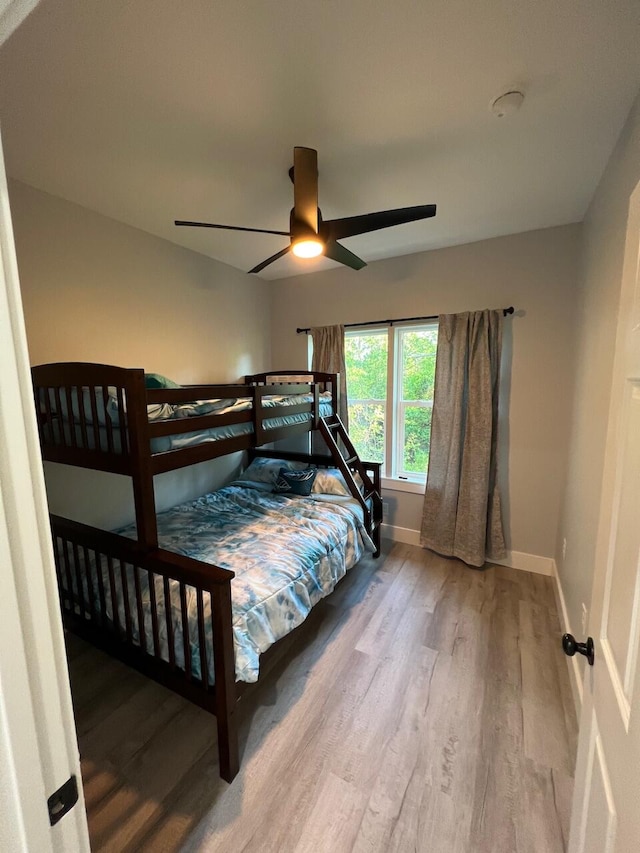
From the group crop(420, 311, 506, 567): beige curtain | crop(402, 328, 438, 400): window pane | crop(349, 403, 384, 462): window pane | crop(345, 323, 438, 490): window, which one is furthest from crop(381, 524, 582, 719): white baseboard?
crop(402, 328, 438, 400): window pane

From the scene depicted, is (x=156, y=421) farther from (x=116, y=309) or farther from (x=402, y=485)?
(x=402, y=485)

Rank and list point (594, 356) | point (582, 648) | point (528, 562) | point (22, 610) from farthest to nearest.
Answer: point (528, 562) < point (594, 356) < point (582, 648) < point (22, 610)

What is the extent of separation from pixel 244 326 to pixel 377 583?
2742 mm

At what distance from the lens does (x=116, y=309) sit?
8.26 feet

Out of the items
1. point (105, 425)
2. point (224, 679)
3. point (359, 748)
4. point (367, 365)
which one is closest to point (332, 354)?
point (367, 365)

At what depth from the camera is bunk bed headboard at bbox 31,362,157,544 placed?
4.95 feet

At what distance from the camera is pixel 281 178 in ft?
6.48

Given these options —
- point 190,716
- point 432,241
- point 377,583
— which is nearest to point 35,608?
point 190,716

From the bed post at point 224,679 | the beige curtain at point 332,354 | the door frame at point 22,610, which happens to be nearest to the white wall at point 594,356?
the bed post at point 224,679

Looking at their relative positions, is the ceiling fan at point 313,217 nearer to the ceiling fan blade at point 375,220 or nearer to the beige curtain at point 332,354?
the ceiling fan blade at point 375,220

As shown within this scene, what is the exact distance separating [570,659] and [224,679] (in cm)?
190

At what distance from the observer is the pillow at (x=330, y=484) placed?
3.04 metres

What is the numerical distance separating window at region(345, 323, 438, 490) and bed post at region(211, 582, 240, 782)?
→ 7.70 ft

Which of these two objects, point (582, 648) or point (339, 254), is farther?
point (339, 254)
